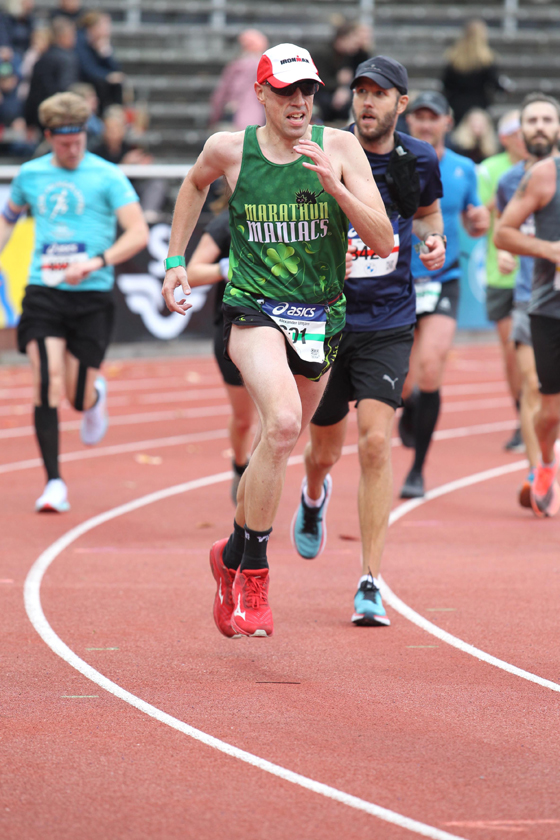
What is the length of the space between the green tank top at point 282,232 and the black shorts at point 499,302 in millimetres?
5481

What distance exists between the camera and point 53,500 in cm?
837

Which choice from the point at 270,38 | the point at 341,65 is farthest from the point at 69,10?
the point at 270,38

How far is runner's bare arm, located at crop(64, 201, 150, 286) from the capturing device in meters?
8.21

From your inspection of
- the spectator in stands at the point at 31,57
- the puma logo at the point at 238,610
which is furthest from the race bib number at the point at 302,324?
the spectator in stands at the point at 31,57

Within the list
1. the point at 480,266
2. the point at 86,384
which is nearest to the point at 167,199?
the point at 480,266

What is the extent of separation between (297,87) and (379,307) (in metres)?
1.48

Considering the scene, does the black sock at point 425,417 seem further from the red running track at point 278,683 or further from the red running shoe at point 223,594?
the red running shoe at point 223,594

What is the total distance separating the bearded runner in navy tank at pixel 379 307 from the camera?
588cm

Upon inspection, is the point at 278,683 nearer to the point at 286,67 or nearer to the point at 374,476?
the point at 374,476

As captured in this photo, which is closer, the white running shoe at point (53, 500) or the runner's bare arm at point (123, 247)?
the runner's bare arm at point (123, 247)

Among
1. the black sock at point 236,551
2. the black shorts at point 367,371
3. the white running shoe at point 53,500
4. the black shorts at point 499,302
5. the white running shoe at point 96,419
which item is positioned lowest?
the white running shoe at point 53,500

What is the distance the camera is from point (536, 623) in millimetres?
5832

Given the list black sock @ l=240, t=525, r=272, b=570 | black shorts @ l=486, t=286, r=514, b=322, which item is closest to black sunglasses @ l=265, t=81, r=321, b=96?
black sock @ l=240, t=525, r=272, b=570

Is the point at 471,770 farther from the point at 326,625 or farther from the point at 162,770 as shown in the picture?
the point at 326,625
